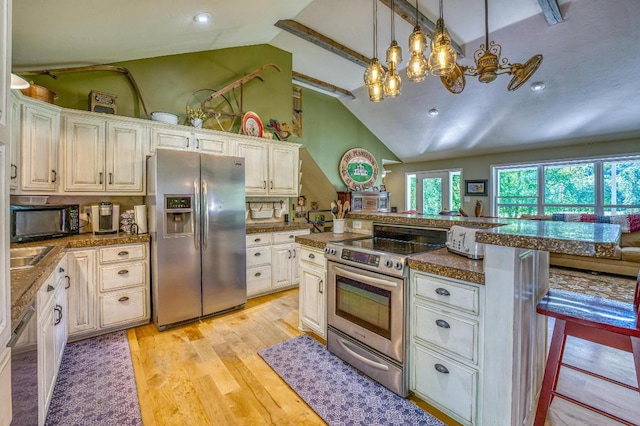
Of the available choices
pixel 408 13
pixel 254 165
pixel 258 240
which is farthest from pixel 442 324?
pixel 408 13

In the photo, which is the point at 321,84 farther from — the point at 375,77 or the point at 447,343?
the point at 447,343

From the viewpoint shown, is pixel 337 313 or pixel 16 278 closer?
pixel 16 278

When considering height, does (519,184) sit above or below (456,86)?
below

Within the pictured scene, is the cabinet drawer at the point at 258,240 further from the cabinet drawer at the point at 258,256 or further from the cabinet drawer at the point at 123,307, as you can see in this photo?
the cabinet drawer at the point at 123,307

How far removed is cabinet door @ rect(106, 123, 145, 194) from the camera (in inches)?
118

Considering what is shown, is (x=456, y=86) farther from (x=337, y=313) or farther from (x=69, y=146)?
(x=69, y=146)

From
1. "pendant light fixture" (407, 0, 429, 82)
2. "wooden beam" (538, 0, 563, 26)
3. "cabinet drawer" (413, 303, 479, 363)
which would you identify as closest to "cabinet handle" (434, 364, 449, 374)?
"cabinet drawer" (413, 303, 479, 363)

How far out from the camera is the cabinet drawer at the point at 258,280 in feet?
12.0

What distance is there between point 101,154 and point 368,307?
3008mm

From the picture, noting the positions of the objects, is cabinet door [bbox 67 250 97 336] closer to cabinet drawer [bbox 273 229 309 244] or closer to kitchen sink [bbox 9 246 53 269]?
kitchen sink [bbox 9 246 53 269]

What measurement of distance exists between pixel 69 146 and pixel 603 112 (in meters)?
7.80

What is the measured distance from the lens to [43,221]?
2.51 m

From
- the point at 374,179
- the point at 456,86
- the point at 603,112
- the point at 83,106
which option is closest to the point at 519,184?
the point at 603,112

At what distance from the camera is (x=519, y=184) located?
695cm
